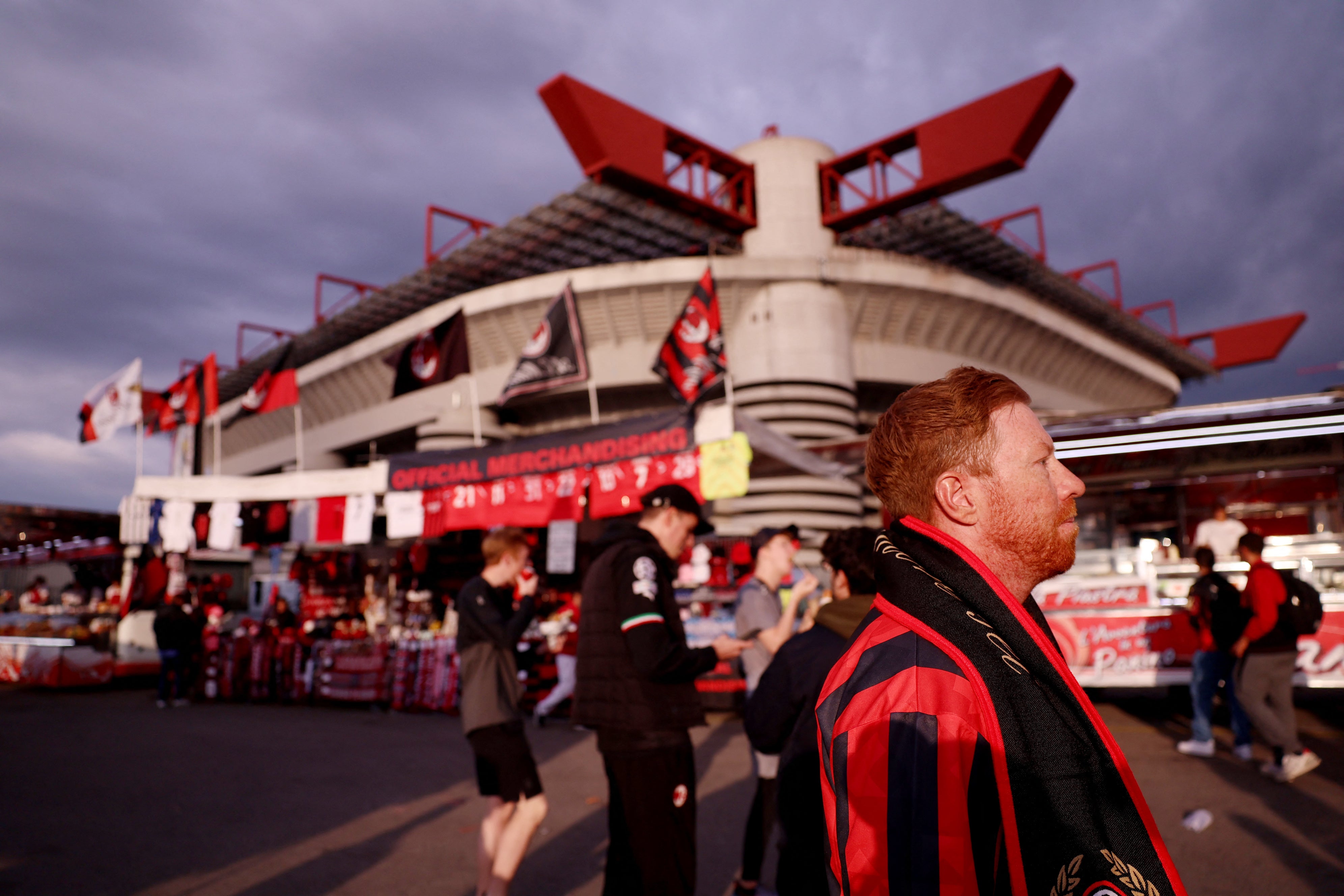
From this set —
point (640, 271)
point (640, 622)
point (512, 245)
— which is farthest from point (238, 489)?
point (640, 622)

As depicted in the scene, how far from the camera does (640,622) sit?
3471 mm

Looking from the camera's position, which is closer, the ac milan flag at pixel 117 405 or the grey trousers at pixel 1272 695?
the grey trousers at pixel 1272 695

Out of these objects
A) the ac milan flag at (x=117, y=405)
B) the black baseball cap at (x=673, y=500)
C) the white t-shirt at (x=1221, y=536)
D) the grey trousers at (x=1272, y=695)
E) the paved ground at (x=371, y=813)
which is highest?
the ac milan flag at (x=117, y=405)

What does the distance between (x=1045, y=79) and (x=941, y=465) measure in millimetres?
17144

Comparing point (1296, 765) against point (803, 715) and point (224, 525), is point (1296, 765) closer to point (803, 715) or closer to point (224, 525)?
point (803, 715)

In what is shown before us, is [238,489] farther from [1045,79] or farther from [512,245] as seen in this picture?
[1045,79]

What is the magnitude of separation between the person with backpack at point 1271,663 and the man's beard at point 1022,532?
22.3 feet

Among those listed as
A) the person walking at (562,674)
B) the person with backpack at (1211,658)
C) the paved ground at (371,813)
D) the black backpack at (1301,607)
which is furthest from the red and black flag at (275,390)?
the black backpack at (1301,607)

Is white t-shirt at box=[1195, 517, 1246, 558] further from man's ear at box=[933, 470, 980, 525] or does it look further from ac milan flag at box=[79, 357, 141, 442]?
ac milan flag at box=[79, 357, 141, 442]

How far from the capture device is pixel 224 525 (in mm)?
14727

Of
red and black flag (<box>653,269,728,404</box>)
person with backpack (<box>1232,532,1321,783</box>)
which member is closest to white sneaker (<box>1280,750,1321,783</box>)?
person with backpack (<box>1232,532,1321,783</box>)

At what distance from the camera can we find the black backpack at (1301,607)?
21.7 feet

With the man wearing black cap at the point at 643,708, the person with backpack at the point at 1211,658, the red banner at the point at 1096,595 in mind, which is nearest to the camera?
the man wearing black cap at the point at 643,708

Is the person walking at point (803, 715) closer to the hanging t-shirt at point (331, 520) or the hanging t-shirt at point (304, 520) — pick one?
the hanging t-shirt at point (331, 520)
